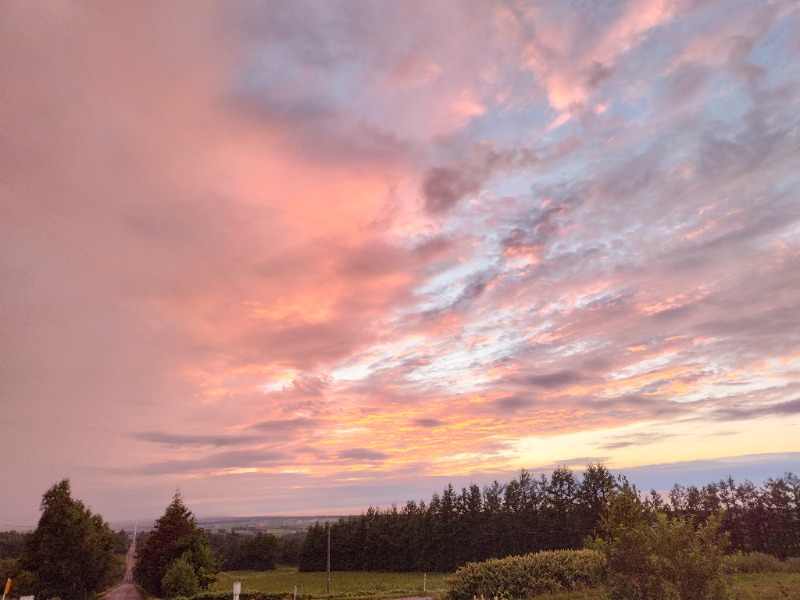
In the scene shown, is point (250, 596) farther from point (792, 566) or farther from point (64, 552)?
point (792, 566)

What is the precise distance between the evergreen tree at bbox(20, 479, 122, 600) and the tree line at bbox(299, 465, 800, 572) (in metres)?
25.8

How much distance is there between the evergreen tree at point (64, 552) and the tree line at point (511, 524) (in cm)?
2584

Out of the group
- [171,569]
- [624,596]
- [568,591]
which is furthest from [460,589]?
[171,569]

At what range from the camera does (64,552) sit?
160ft

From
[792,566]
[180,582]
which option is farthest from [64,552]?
[792,566]

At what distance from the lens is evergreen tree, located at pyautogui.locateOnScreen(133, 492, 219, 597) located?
45.1 meters

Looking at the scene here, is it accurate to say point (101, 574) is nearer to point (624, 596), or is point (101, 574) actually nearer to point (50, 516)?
point (50, 516)

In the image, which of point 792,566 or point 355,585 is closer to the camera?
point 792,566

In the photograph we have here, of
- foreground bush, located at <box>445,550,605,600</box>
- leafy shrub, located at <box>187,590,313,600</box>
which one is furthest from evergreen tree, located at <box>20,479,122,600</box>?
foreground bush, located at <box>445,550,605,600</box>

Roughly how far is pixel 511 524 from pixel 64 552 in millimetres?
59516

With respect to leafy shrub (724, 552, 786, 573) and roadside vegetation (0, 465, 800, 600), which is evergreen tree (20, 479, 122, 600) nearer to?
roadside vegetation (0, 465, 800, 600)

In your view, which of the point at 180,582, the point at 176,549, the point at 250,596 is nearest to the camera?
the point at 250,596

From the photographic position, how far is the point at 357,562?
89312 mm

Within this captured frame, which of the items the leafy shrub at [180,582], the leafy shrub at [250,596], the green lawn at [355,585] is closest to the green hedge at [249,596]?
the leafy shrub at [250,596]
